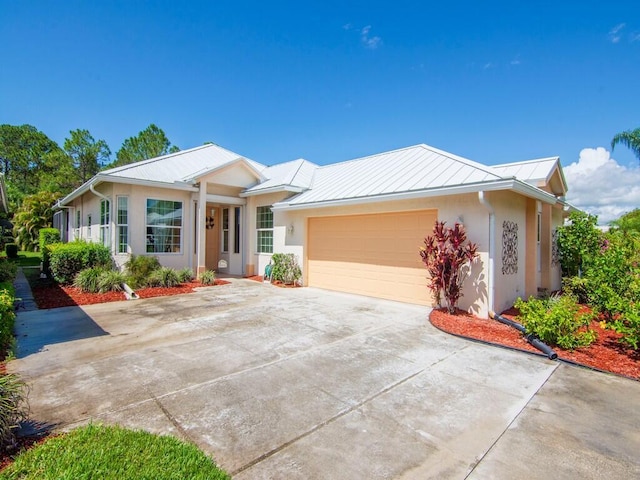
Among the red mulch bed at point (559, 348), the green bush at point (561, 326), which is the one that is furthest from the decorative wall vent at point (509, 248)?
the green bush at point (561, 326)

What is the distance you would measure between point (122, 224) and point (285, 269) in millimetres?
6484

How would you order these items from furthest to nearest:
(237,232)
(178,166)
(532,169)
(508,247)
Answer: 1. (237,232)
2. (178,166)
3. (532,169)
4. (508,247)

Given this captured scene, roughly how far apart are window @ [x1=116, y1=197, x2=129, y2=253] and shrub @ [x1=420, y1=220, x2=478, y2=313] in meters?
10.9

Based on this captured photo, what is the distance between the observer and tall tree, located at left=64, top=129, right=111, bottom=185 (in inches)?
1153

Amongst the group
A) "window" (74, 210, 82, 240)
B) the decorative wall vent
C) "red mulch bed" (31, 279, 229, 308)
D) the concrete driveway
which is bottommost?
the concrete driveway

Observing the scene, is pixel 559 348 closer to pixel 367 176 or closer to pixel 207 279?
pixel 367 176

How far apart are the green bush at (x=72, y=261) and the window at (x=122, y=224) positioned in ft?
2.50

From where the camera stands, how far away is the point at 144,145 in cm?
2969

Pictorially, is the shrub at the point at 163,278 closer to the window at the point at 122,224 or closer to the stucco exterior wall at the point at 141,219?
the stucco exterior wall at the point at 141,219

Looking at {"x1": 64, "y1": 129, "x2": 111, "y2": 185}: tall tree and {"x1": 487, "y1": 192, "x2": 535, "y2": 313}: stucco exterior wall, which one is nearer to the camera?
{"x1": 487, "y1": 192, "x2": 535, "y2": 313}: stucco exterior wall

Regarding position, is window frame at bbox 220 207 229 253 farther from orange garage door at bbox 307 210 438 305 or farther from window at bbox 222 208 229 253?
orange garage door at bbox 307 210 438 305

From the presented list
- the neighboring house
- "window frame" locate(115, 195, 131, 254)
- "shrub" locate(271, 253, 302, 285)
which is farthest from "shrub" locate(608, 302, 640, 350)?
"window frame" locate(115, 195, 131, 254)

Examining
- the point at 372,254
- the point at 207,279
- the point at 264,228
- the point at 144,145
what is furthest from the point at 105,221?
the point at 144,145

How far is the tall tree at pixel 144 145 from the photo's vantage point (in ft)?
97.3
